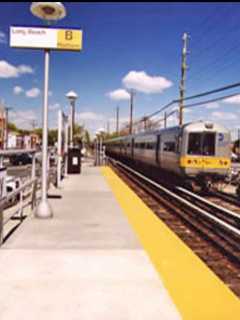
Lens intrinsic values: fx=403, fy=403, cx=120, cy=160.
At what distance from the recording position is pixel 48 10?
8.18m

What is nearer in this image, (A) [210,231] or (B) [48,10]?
(B) [48,10]

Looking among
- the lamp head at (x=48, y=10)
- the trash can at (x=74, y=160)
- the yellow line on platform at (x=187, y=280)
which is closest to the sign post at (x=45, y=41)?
the lamp head at (x=48, y=10)

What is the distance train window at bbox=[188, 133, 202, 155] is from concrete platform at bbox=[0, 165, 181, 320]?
7963mm

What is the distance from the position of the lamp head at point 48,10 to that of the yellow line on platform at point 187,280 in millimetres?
4564

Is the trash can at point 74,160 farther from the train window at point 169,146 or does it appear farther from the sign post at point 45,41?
the sign post at point 45,41

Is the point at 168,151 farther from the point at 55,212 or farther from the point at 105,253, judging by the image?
the point at 105,253

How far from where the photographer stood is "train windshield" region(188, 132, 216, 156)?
15.5 meters

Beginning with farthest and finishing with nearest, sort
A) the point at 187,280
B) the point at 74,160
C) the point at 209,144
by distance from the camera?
the point at 74,160, the point at 209,144, the point at 187,280

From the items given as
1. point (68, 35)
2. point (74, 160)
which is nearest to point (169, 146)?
point (74, 160)

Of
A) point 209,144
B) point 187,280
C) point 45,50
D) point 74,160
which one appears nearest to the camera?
point 187,280

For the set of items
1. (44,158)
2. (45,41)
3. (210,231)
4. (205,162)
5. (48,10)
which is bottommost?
(210,231)

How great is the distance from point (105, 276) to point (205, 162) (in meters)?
11.3

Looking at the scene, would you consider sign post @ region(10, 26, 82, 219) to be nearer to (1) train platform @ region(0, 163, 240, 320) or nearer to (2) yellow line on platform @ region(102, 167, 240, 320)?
(1) train platform @ region(0, 163, 240, 320)

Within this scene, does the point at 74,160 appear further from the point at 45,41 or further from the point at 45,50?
the point at 45,41
